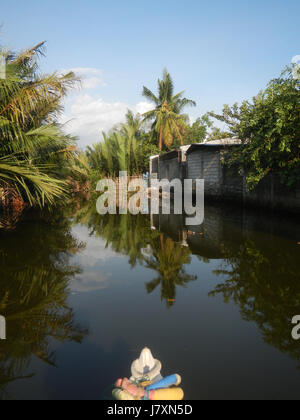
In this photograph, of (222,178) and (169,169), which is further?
(169,169)

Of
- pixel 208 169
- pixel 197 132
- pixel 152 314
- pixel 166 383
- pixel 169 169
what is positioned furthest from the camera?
pixel 197 132

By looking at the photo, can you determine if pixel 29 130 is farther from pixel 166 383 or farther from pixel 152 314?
pixel 166 383

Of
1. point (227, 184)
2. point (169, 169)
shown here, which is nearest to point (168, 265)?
point (227, 184)

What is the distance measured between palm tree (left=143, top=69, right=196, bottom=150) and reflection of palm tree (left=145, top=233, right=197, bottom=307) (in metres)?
22.0

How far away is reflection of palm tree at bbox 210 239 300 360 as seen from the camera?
101 inches

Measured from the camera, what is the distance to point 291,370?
201cm

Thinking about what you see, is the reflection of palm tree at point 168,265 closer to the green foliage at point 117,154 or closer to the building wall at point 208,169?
the building wall at point 208,169

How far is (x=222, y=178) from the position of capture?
1241cm

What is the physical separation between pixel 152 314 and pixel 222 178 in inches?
406

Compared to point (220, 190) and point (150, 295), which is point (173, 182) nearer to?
point (220, 190)

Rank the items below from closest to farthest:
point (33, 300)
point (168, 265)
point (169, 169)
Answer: point (33, 300) < point (168, 265) < point (169, 169)

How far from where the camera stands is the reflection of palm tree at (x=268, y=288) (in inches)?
101

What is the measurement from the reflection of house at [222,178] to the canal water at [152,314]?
3.57 m
